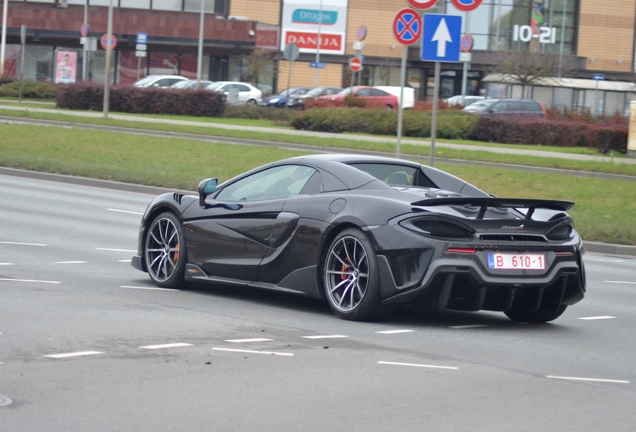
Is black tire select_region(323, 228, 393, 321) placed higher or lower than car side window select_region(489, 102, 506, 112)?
lower

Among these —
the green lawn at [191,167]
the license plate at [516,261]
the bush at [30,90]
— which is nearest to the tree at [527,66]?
the bush at [30,90]

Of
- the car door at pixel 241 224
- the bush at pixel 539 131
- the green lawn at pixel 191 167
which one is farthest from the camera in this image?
the bush at pixel 539 131

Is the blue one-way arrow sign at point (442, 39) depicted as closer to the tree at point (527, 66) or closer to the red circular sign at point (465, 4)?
the red circular sign at point (465, 4)

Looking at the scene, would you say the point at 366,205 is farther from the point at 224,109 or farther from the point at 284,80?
the point at 284,80

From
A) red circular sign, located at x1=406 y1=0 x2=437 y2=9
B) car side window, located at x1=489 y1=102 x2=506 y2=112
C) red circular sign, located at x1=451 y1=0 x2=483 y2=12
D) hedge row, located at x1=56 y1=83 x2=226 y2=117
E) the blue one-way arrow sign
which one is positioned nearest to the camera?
the blue one-way arrow sign

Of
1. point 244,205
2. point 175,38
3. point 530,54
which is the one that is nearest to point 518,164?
point 244,205

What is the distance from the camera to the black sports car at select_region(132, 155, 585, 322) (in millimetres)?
7711

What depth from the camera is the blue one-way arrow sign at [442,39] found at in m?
16.0

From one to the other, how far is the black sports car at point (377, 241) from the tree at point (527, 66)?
47593mm

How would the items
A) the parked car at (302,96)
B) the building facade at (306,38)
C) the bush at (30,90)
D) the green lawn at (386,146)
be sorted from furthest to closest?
1. the building facade at (306,38)
2. the bush at (30,90)
3. the parked car at (302,96)
4. the green lawn at (386,146)

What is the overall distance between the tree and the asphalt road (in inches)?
1819

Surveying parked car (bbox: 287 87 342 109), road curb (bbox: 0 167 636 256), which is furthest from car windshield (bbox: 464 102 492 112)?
road curb (bbox: 0 167 636 256)

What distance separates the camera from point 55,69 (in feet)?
213

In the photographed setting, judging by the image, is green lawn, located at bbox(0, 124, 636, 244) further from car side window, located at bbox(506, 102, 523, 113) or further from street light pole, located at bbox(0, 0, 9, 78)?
street light pole, located at bbox(0, 0, 9, 78)
